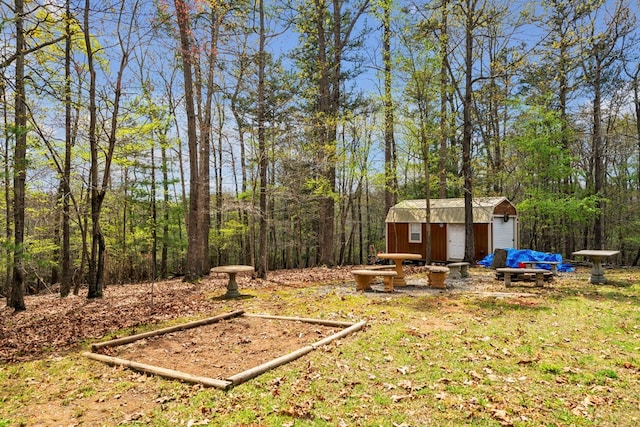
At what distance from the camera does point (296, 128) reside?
16312mm

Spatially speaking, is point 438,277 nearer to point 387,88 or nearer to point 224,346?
point 224,346

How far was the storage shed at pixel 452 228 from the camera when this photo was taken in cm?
1636

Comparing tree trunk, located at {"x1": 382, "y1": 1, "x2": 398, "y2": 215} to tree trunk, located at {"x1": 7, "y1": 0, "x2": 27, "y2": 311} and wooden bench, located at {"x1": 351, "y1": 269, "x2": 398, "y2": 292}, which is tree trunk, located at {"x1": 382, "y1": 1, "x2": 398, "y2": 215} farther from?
tree trunk, located at {"x1": 7, "y1": 0, "x2": 27, "y2": 311}

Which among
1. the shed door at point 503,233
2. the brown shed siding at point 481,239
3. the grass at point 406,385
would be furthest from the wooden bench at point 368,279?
the shed door at point 503,233

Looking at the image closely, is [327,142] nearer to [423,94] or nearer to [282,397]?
[423,94]

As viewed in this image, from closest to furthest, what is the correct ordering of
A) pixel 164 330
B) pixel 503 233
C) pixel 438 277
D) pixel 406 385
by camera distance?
pixel 406 385 → pixel 164 330 → pixel 438 277 → pixel 503 233

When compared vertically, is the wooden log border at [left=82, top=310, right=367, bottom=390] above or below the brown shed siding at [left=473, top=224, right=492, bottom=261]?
below

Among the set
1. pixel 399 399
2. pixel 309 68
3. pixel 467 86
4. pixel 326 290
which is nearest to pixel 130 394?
pixel 399 399

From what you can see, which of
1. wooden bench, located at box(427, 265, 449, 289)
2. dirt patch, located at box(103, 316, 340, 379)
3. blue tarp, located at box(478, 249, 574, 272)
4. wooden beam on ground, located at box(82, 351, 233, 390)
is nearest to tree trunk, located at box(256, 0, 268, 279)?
wooden bench, located at box(427, 265, 449, 289)

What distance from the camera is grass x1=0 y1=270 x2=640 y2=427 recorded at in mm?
3348

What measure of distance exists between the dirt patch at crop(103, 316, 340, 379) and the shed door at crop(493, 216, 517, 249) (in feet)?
40.6

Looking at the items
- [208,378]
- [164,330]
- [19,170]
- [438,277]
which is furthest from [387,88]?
[208,378]

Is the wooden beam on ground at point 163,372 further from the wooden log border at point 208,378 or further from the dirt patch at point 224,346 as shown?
the dirt patch at point 224,346

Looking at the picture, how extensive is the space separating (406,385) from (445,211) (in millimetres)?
14224
